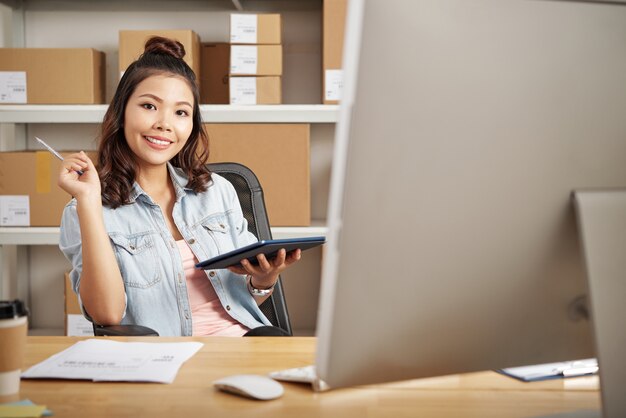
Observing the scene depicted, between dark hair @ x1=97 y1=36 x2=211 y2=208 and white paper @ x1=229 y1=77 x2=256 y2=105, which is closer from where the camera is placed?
dark hair @ x1=97 y1=36 x2=211 y2=208

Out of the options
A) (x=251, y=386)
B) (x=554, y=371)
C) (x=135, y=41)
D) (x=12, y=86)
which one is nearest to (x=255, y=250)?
(x=251, y=386)

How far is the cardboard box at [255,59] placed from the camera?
7.52ft

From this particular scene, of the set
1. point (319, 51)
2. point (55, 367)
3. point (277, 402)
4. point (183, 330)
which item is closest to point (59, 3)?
point (319, 51)

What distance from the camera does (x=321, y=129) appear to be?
2732 mm

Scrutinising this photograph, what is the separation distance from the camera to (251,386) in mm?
810

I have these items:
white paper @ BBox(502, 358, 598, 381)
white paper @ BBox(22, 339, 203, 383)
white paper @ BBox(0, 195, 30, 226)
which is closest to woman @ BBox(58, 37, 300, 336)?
white paper @ BBox(22, 339, 203, 383)

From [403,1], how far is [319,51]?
7.16 ft

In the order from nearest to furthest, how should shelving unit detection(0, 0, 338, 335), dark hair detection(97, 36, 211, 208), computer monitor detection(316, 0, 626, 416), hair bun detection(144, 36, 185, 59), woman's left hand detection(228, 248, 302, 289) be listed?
computer monitor detection(316, 0, 626, 416) < woman's left hand detection(228, 248, 302, 289) < dark hair detection(97, 36, 211, 208) < hair bun detection(144, 36, 185, 59) < shelving unit detection(0, 0, 338, 335)

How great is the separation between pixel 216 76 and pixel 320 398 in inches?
73.1

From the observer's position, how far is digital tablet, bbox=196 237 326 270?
1177 mm

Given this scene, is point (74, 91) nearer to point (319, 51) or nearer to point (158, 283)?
point (319, 51)

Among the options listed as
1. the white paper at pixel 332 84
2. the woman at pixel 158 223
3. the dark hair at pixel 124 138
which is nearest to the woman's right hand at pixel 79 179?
the woman at pixel 158 223

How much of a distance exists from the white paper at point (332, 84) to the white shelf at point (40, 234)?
0.46 metres

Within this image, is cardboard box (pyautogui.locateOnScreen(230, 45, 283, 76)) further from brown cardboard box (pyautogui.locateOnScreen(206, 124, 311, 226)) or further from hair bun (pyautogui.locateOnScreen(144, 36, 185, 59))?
hair bun (pyautogui.locateOnScreen(144, 36, 185, 59))
